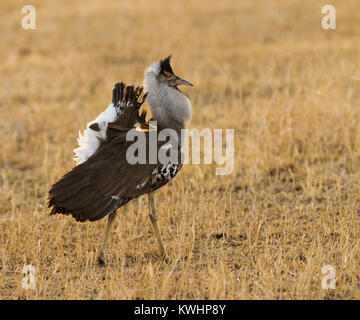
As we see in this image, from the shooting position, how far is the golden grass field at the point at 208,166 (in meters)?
4.88

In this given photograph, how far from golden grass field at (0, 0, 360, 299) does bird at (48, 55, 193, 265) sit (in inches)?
21.6

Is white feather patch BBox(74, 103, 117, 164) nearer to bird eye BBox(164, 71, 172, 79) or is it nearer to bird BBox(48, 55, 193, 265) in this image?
bird BBox(48, 55, 193, 265)

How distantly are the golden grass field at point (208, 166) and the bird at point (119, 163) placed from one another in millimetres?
→ 548

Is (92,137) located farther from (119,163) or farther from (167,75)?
(167,75)

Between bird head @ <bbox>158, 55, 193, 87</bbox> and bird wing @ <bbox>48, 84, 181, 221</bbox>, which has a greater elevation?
bird head @ <bbox>158, 55, 193, 87</bbox>

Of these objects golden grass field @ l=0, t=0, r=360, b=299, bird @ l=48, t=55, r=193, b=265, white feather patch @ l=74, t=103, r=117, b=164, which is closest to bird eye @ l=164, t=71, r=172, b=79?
bird @ l=48, t=55, r=193, b=265

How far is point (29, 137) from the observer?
347 inches

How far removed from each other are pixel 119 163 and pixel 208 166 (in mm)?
2652

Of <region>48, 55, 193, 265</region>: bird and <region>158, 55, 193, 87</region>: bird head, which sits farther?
<region>158, 55, 193, 87</region>: bird head

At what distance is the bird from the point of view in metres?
4.81

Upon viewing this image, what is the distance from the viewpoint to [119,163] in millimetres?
4957

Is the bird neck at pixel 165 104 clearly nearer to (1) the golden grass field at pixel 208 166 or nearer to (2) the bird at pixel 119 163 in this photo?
(2) the bird at pixel 119 163
